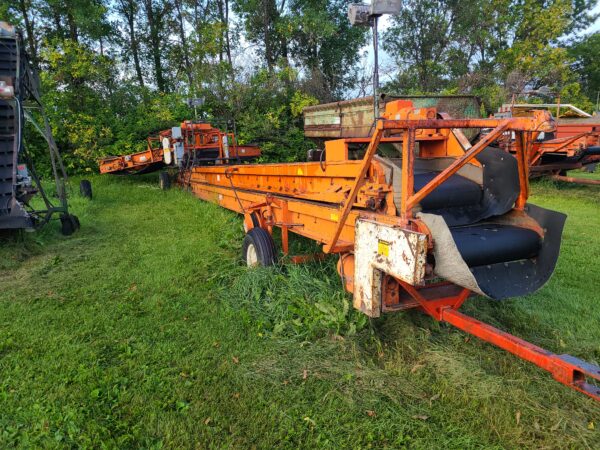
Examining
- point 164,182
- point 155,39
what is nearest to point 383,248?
point 164,182

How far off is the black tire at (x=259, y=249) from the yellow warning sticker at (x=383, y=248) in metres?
1.87

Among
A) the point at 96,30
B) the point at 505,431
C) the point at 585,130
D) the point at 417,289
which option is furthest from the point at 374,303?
the point at 96,30

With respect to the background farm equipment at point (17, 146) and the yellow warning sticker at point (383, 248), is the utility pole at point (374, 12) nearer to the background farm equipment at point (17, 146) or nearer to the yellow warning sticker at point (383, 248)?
the yellow warning sticker at point (383, 248)

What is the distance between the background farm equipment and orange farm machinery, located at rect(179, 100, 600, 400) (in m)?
4.74

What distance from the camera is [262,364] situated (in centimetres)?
320

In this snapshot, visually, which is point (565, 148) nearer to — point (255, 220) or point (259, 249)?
point (255, 220)

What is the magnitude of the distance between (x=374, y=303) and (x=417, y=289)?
0.46 metres

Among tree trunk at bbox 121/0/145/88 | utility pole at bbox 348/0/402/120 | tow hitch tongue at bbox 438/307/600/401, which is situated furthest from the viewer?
tree trunk at bbox 121/0/145/88

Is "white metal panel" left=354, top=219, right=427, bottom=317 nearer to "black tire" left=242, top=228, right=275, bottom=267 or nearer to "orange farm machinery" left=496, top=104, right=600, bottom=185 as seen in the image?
"black tire" left=242, top=228, right=275, bottom=267

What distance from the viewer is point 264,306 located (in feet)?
13.3

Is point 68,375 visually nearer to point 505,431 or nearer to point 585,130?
point 505,431

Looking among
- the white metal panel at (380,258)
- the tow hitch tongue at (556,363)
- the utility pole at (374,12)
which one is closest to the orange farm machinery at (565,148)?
the utility pole at (374,12)

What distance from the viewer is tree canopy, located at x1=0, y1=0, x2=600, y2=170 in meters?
15.9

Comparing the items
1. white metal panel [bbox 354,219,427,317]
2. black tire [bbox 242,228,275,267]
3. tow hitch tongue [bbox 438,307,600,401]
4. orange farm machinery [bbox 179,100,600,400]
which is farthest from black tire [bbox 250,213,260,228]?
tow hitch tongue [bbox 438,307,600,401]
